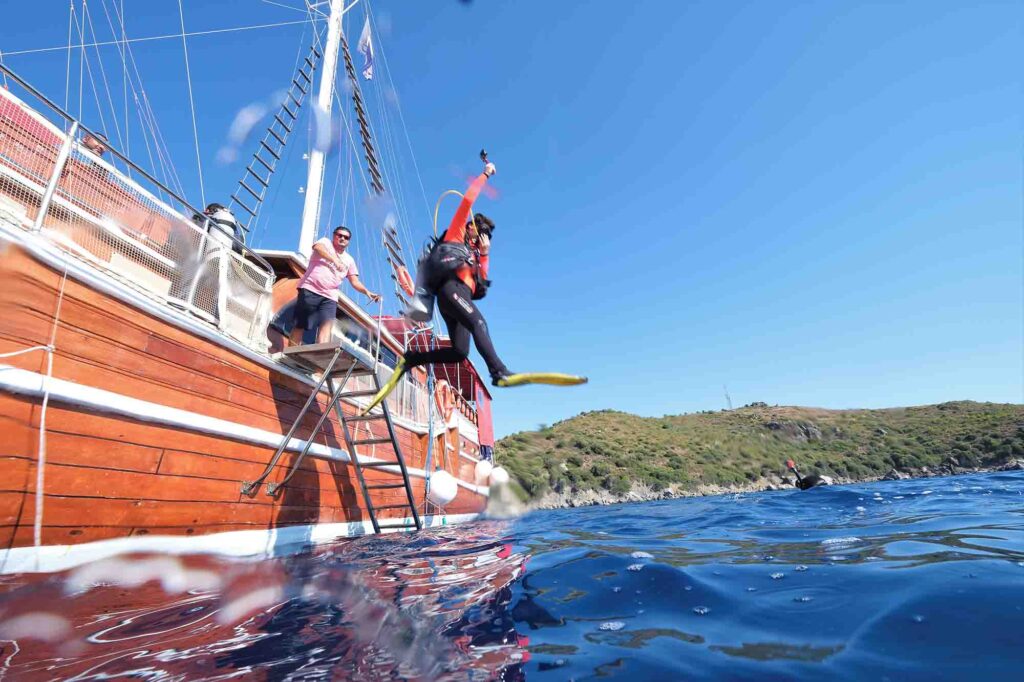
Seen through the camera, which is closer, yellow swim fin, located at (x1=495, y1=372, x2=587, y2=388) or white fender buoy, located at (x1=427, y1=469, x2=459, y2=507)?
yellow swim fin, located at (x1=495, y1=372, x2=587, y2=388)

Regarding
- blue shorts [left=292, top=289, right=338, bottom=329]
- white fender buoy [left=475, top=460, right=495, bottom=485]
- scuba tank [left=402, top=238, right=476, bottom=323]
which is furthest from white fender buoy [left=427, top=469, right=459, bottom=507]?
white fender buoy [left=475, top=460, right=495, bottom=485]

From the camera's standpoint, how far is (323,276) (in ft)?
18.4

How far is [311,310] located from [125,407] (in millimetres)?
2326

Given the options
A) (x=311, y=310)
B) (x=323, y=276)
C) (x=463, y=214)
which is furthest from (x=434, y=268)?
(x=311, y=310)

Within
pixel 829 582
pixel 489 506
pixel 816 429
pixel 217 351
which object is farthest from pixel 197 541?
pixel 816 429

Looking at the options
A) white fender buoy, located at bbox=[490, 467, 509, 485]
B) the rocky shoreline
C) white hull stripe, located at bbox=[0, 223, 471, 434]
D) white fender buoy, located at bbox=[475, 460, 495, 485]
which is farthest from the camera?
the rocky shoreline

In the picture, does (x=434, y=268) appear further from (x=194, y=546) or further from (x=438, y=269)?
(x=194, y=546)

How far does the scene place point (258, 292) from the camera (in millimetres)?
5438

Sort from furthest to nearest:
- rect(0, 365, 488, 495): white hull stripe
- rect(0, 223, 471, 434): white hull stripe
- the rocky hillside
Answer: the rocky hillside → rect(0, 223, 471, 434): white hull stripe → rect(0, 365, 488, 495): white hull stripe

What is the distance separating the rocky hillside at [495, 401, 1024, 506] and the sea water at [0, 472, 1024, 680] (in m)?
25.0

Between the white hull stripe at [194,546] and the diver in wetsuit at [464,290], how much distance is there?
272 cm

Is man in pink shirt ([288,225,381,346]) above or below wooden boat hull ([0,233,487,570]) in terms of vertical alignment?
above

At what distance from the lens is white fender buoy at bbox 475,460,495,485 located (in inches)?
527

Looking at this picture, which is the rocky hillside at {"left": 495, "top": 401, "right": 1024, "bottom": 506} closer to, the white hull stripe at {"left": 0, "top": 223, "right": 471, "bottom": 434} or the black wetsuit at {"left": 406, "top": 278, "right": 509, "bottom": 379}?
the white hull stripe at {"left": 0, "top": 223, "right": 471, "bottom": 434}
